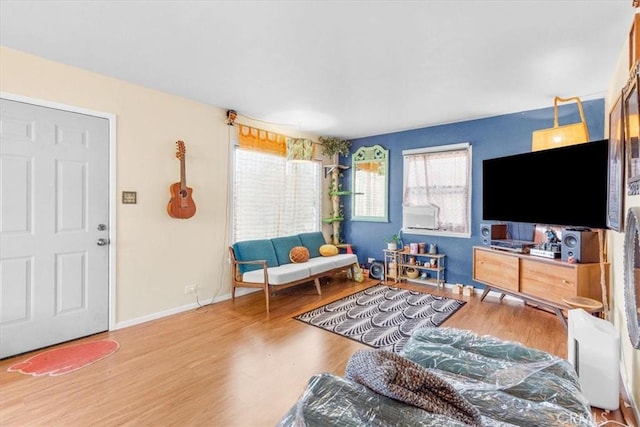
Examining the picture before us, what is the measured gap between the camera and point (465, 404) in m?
1.06

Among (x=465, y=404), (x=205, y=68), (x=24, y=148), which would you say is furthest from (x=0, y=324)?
(x=465, y=404)

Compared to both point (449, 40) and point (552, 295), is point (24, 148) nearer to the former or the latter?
point (449, 40)

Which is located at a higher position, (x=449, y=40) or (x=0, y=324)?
(x=449, y=40)

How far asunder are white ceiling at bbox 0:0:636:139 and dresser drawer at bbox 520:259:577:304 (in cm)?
183

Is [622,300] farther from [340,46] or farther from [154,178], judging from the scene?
[154,178]

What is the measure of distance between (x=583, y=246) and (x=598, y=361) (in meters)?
1.39

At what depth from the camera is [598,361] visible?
1837mm

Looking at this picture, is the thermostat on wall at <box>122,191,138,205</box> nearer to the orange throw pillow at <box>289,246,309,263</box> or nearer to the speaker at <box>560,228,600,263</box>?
the orange throw pillow at <box>289,246,309,263</box>

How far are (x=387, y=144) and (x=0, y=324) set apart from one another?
4960 mm

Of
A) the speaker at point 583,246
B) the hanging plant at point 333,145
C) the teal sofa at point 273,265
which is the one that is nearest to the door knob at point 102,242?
the teal sofa at point 273,265

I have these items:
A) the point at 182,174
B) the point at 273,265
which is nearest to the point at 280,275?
the point at 273,265

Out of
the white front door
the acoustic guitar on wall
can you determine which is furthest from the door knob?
the acoustic guitar on wall

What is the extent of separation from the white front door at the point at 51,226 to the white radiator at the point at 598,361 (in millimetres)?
3852

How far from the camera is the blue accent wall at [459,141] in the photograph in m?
3.54
